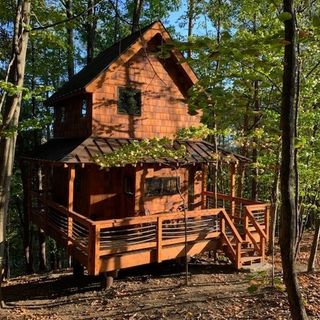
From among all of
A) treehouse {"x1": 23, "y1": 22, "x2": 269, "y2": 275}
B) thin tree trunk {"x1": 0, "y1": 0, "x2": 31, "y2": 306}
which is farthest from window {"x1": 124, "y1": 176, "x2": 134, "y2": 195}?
thin tree trunk {"x1": 0, "y1": 0, "x2": 31, "y2": 306}

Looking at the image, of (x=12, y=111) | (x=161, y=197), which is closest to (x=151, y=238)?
(x=161, y=197)

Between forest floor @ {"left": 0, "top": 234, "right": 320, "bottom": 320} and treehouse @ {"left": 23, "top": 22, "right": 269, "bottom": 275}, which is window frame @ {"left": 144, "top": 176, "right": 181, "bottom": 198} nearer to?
treehouse @ {"left": 23, "top": 22, "right": 269, "bottom": 275}

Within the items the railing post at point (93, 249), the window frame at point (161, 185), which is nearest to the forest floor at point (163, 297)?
the railing post at point (93, 249)

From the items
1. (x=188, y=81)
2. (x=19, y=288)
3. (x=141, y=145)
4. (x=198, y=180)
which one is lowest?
(x=19, y=288)

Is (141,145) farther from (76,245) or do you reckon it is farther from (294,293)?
(294,293)

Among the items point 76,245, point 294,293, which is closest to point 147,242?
point 76,245

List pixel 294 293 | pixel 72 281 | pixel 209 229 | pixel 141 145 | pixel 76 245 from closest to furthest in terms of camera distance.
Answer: pixel 294 293, pixel 141 145, pixel 76 245, pixel 209 229, pixel 72 281

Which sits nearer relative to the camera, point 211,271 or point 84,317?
point 84,317

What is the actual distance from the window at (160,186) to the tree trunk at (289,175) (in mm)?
11189

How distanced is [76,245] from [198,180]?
20.9ft

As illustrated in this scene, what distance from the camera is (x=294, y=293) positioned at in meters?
2.68


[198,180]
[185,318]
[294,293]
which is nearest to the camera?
[294,293]

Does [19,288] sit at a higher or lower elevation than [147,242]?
lower

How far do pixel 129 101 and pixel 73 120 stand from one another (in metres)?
2.67
